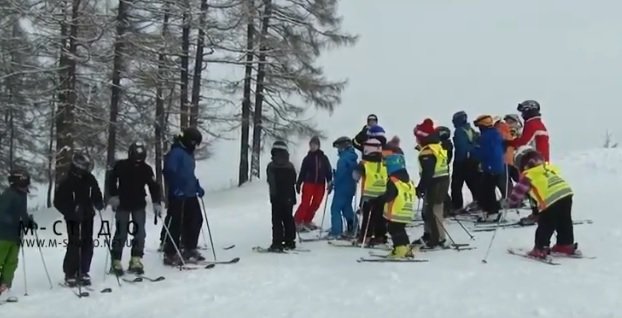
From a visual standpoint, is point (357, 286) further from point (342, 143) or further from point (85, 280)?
point (342, 143)

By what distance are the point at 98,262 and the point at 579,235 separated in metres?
7.46

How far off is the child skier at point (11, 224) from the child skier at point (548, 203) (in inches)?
260

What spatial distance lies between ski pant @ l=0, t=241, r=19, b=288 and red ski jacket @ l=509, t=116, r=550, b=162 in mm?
8376

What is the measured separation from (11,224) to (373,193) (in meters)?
5.36

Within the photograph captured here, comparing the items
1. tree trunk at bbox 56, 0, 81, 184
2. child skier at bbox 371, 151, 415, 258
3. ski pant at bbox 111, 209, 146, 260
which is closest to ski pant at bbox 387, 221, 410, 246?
child skier at bbox 371, 151, 415, 258

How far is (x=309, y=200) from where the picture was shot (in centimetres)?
1329

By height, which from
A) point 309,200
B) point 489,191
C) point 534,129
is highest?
point 534,129

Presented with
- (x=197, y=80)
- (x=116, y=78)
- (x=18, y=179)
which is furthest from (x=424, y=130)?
(x=197, y=80)

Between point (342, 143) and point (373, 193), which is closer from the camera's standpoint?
point (373, 193)

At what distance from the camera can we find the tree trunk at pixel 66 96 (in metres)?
20.3

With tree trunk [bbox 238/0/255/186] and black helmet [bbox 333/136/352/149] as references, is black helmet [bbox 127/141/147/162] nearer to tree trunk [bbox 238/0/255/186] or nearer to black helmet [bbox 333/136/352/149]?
black helmet [bbox 333/136/352/149]

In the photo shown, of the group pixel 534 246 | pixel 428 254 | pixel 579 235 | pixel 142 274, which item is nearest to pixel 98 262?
pixel 142 274

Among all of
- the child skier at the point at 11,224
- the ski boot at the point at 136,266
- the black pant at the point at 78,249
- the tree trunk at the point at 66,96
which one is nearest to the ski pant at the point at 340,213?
the ski boot at the point at 136,266

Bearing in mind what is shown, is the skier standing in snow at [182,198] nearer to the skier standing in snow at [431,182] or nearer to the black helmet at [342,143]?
the black helmet at [342,143]
